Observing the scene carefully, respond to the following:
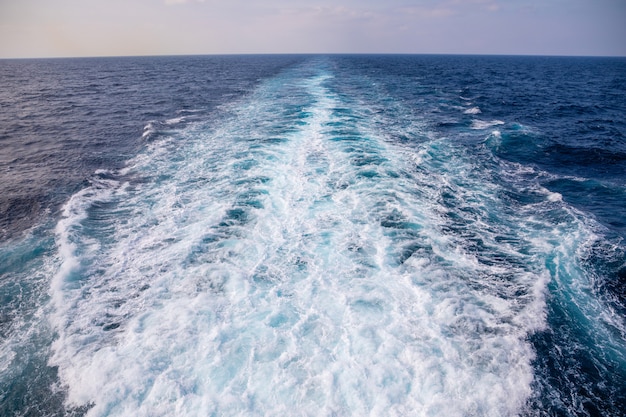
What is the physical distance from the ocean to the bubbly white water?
4 cm

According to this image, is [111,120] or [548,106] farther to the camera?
[548,106]

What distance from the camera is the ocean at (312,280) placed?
5.36 m

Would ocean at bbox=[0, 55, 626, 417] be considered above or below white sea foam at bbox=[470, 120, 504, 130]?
below

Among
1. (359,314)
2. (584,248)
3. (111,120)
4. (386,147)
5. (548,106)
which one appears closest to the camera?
(359,314)

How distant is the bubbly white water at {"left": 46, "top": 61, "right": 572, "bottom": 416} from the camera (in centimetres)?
532

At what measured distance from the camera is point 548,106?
30922 millimetres

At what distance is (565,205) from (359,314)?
32.0 feet

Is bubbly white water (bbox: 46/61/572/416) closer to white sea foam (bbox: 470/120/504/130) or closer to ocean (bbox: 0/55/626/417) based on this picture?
ocean (bbox: 0/55/626/417)

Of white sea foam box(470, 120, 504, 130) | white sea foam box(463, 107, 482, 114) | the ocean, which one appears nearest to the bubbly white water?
the ocean

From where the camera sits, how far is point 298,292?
24.2ft

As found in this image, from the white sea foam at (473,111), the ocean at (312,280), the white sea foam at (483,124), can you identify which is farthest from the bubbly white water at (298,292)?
the white sea foam at (473,111)

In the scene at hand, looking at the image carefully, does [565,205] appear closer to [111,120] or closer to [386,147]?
[386,147]

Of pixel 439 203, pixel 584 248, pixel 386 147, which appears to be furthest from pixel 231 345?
pixel 386 147

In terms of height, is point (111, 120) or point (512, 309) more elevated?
point (111, 120)
